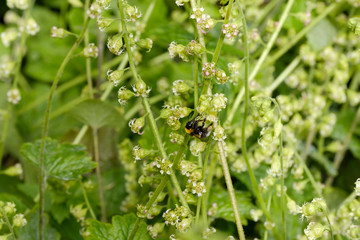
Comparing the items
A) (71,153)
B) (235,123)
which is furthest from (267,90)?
(71,153)

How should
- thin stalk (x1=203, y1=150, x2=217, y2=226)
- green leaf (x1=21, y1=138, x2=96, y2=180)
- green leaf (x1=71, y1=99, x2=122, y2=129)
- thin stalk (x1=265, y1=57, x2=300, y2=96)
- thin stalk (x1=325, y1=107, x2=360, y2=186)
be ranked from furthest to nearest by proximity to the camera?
thin stalk (x1=325, y1=107, x2=360, y2=186), thin stalk (x1=265, y1=57, x2=300, y2=96), green leaf (x1=71, y1=99, x2=122, y2=129), green leaf (x1=21, y1=138, x2=96, y2=180), thin stalk (x1=203, y1=150, x2=217, y2=226)

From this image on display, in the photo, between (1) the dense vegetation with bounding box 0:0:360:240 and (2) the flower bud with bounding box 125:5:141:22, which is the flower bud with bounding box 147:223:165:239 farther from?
(2) the flower bud with bounding box 125:5:141:22

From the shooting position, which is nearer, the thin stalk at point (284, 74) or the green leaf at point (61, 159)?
the green leaf at point (61, 159)

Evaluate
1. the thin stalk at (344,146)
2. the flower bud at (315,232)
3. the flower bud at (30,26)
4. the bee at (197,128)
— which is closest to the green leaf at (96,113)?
the flower bud at (30,26)

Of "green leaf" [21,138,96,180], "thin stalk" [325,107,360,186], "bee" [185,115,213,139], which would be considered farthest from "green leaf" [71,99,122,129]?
"thin stalk" [325,107,360,186]

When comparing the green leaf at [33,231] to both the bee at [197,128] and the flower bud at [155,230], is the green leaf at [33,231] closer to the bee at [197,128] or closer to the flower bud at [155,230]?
the flower bud at [155,230]

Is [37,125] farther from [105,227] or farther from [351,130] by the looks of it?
[351,130]
